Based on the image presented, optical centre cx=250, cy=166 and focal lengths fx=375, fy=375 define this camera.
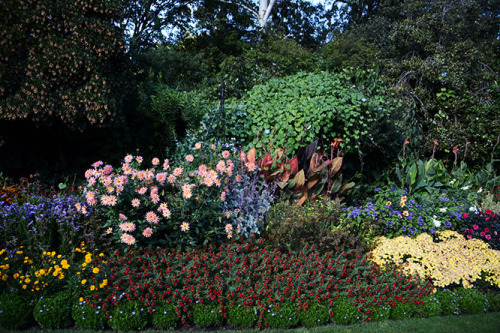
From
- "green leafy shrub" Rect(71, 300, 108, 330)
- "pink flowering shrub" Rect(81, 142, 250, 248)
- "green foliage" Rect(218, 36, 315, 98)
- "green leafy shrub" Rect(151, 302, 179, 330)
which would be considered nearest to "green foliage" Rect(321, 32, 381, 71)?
"green foliage" Rect(218, 36, 315, 98)

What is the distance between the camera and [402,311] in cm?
357

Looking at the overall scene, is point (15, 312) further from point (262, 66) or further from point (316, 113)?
point (262, 66)

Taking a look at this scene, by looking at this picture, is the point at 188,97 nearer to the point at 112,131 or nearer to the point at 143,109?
the point at 143,109

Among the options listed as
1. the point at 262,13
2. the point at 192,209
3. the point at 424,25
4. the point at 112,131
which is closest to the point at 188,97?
the point at 112,131

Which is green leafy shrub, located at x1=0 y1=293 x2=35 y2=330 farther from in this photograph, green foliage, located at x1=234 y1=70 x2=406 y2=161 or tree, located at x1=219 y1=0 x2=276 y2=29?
tree, located at x1=219 y1=0 x2=276 y2=29

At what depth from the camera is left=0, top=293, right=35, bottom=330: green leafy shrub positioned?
3.07m

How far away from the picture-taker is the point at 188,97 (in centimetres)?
603

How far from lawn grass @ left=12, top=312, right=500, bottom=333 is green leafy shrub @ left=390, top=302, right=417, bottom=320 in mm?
57

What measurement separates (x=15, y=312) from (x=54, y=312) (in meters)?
0.31

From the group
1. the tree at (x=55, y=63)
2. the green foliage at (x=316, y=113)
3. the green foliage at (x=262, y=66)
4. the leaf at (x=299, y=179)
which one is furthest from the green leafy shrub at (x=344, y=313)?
the green foliage at (x=262, y=66)

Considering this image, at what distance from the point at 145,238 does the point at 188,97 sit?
273cm

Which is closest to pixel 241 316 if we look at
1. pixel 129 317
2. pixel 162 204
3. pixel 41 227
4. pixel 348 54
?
pixel 129 317

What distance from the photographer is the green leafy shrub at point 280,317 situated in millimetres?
3277

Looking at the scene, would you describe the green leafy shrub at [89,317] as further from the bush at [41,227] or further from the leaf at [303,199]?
the leaf at [303,199]
